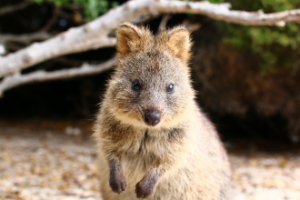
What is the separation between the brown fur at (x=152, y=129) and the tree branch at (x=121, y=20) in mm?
727

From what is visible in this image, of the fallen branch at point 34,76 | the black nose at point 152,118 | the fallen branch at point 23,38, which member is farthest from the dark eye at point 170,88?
the fallen branch at point 23,38

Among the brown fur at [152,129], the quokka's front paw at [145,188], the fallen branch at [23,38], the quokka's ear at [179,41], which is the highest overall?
the fallen branch at [23,38]

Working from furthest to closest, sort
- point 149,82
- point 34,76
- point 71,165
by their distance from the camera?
point 71,165, point 34,76, point 149,82

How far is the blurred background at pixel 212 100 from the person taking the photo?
575 cm

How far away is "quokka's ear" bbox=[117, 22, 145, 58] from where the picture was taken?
3.73 m

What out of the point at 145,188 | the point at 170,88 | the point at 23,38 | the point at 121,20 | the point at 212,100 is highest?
the point at 121,20

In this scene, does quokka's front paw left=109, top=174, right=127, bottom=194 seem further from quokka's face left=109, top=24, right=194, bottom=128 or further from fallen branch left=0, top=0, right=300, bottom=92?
fallen branch left=0, top=0, right=300, bottom=92

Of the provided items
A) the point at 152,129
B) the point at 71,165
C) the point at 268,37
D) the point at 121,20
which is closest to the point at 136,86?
the point at 152,129

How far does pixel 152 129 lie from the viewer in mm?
3525

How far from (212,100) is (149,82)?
5.57 m

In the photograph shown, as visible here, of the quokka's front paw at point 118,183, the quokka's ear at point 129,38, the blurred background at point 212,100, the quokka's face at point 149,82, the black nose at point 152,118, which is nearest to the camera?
the black nose at point 152,118

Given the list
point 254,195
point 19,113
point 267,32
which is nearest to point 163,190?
point 254,195

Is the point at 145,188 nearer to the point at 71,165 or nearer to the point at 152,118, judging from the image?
the point at 152,118

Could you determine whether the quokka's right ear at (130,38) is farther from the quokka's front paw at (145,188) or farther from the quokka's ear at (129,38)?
the quokka's front paw at (145,188)
